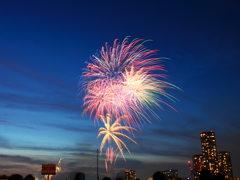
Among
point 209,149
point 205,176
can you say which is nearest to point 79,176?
point 205,176

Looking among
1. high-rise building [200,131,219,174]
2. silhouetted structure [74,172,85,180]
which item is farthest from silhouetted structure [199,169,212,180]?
high-rise building [200,131,219,174]

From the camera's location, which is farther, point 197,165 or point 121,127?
point 197,165

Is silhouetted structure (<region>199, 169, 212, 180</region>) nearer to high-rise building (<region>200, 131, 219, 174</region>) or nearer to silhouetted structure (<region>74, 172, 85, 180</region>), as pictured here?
silhouetted structure (<region>74, 172, 85, 180</region>)

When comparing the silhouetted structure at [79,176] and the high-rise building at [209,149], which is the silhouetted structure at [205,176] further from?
the high-rise building at [209,149]

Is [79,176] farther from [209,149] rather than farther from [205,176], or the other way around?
[209,149]

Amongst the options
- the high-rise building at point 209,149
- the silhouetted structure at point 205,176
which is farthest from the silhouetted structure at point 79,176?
the high-rise building at point 209,149

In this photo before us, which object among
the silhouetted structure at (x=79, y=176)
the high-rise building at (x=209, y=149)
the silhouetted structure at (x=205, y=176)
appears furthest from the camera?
the high-rise building at (x=209, y=149)

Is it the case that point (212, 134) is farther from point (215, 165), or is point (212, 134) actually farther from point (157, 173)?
point (157, 173)

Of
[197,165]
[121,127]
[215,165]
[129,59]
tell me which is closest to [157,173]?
[129,59]

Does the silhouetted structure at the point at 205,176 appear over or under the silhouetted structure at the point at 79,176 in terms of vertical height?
over

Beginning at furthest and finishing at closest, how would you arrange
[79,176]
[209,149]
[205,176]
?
1. [209,149]
2. [79,176]
3. [205,176]

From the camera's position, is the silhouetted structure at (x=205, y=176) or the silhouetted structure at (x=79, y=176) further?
the silhouetted structure at (x=79, y=176)
